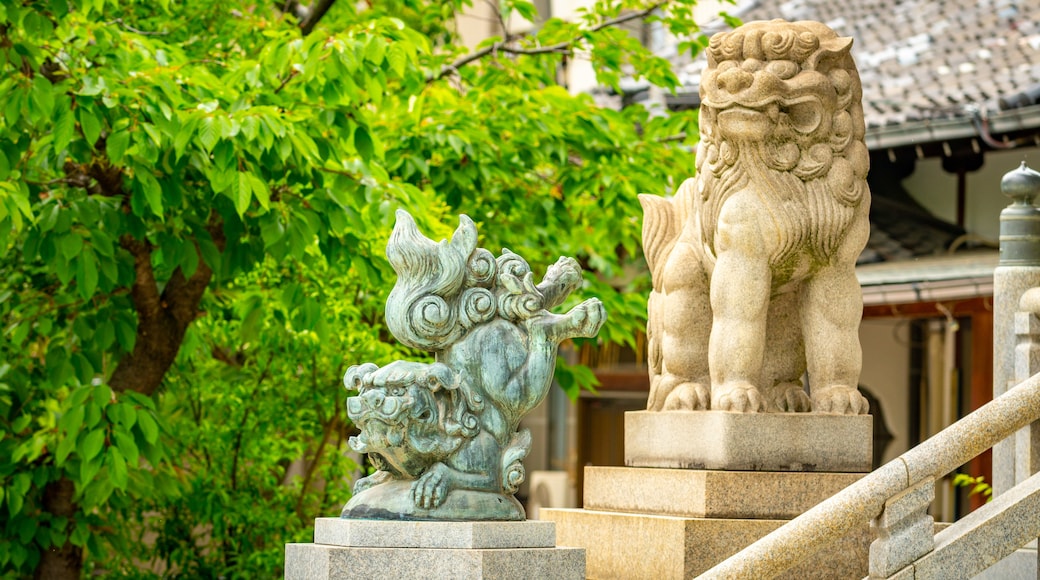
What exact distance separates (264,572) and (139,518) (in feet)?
3.48

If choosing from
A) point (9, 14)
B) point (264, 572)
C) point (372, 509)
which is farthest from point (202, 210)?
point (372, 509)

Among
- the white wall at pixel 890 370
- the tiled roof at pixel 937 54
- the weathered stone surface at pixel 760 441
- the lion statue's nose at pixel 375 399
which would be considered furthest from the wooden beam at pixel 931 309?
the lion statue's nose at pixel 375 399

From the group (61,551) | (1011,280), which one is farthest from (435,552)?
(61,551)

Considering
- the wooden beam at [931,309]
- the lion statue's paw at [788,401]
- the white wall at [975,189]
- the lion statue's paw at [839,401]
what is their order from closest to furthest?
the lion statue's paw at [839,401] < the lion statue's paw at [788,401] < the wooden beam at [931,309] < the white wall at [975,189]

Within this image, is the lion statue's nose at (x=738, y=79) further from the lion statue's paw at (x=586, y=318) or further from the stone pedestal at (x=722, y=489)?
the lion statue's paw at (x=586, y=318)

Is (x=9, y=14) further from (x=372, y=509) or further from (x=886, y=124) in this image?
(x=886, y=124)

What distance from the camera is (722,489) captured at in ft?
21.1

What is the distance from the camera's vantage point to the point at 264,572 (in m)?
10.0

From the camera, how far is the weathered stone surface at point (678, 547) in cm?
634

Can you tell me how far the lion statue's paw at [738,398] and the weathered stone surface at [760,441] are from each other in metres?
0.07

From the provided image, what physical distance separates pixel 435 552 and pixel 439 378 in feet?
2.09

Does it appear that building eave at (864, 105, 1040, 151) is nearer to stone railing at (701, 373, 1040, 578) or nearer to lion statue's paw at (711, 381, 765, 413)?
lion statue's paw at (711, 381, 765, 413)

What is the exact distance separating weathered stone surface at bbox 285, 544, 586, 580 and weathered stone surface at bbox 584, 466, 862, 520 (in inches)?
58.7

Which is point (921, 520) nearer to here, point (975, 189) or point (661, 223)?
point (661, 223)
